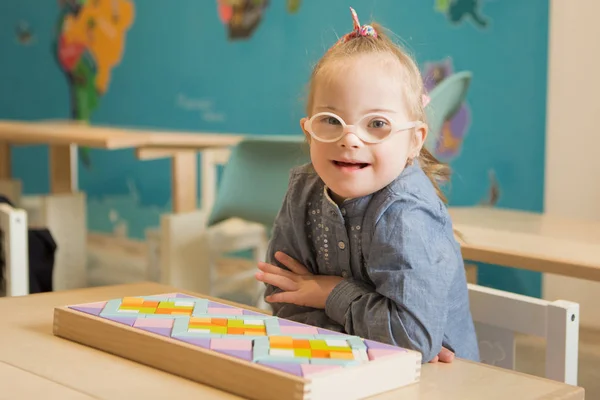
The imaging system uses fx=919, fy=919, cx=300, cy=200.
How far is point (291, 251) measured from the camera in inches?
52.7

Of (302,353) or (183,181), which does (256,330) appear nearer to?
(302,353)

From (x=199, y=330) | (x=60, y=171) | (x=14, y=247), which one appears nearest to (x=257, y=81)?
(x=60, y=171)

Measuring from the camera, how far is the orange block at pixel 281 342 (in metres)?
0.92

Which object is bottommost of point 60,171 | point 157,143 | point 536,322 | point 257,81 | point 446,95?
point 536,322

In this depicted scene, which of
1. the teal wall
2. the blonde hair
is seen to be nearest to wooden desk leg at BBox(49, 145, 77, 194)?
the teal wall

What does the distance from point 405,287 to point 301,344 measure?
0.23 m

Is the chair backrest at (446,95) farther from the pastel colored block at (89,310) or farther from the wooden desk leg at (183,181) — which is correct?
the pastel colored block at (89,310)

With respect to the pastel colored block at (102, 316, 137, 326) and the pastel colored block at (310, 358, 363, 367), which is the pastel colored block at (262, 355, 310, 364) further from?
the pastel colored block at (102, 316, 137, 326)

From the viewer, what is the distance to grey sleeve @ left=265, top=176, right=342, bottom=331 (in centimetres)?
127

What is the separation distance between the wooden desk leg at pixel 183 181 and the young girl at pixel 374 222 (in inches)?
71.6

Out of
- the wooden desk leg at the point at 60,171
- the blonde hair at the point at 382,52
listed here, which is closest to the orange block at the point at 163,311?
the blonde hair at the point at 382,52

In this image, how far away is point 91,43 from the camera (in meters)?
5.08

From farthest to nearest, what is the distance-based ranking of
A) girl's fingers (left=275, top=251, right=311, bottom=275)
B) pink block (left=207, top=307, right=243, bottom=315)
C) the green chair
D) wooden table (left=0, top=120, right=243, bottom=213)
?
wooden table (left=0, top=120, right=243, bottom=213) < the green chair < girl's fingers (left=275, top=251, right=311, bottom=275) < pink block (left=207, top=307, right=243, bottom=315)

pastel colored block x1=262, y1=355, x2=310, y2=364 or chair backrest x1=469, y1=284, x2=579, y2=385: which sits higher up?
pastel colored block x1=262, y1=355, x2=310, y2=364
